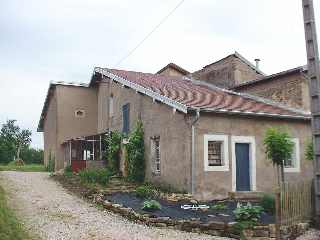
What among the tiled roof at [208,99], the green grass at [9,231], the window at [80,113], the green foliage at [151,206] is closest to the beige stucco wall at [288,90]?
the tiled roof at [208,99]

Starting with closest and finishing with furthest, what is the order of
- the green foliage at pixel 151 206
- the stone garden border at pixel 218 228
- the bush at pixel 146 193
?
the stone garden border at pixel 218 228 < the green foliage at pixel 151 206 < the bush at pixel 146 193

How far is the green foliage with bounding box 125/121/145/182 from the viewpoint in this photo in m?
20.2

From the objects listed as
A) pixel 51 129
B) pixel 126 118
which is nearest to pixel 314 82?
pixel 126 118

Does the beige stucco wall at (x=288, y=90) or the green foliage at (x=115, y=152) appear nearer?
the beige stucco wall at (x=288, y=90)

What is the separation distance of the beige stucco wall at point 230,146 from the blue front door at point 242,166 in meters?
0.43

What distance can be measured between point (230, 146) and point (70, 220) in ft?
24.4

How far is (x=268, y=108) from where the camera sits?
20.0 metres

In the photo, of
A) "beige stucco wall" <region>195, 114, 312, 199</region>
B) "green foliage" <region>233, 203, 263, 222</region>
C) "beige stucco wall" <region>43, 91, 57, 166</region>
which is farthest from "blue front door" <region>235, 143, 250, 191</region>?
"beige stucco wall" <region>43, 91, 57, 166</region>

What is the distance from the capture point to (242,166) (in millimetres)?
17969

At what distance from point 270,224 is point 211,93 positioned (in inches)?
430

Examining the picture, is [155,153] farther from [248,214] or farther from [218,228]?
[218,228]

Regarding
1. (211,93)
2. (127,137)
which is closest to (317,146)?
(211,93)

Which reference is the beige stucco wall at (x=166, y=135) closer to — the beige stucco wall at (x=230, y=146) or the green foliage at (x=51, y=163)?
the beige stucco wall at (x=230, y=146)

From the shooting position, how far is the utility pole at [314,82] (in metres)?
12.4
